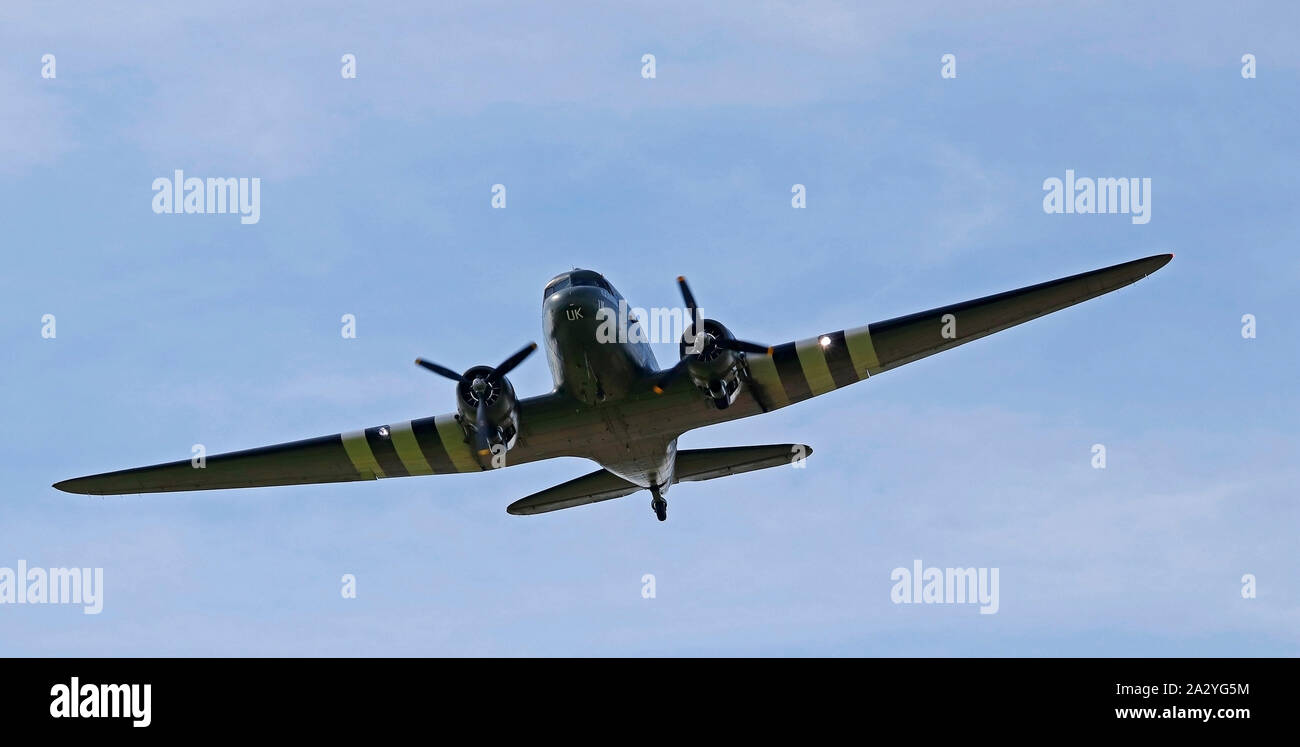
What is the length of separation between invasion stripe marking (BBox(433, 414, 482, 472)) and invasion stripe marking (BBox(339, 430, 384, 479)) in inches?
80.2

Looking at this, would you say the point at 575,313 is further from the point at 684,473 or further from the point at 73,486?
the point at 73,486

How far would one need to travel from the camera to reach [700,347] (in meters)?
30.7

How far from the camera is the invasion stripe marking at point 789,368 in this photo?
32031 millimetres

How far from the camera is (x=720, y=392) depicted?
3075 centimetres

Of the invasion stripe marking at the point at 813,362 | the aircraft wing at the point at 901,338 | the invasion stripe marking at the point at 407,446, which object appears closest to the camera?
the aircraft wing at the point at 901,338

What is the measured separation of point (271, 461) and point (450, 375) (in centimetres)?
596

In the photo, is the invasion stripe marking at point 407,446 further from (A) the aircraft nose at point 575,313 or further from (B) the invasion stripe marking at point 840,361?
(B) the invasion stripe marking at point 840,361

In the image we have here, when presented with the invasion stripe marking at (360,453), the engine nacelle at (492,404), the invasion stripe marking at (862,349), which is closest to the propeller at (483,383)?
the engine nacelle at (492,404)

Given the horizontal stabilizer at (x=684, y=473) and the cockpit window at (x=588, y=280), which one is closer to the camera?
the cockpit window at (x=588, y=280)

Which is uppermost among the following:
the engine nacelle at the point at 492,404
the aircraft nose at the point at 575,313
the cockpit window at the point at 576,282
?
the cockpit window at the point at 576,282

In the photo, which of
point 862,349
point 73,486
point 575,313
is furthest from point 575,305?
point 73,486

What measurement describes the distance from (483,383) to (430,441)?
3.41m

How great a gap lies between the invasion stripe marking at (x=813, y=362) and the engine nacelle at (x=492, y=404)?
265 inches
